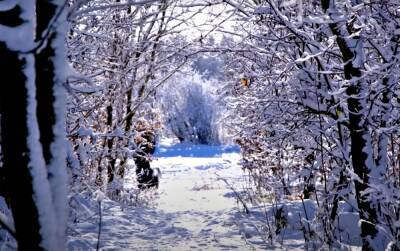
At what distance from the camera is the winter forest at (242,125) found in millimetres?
1679

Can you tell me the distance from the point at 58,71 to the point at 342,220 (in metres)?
4.70

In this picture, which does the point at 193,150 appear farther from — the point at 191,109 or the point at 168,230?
the point at 168,230

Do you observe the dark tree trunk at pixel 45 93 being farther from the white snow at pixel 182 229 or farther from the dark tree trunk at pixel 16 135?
the white snow at pixel 182 229

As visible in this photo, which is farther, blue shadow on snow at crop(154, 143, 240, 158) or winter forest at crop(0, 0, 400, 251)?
blue shadow on snow at crop(154, 143, 240, 158)

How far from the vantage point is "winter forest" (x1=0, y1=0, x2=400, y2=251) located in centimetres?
168

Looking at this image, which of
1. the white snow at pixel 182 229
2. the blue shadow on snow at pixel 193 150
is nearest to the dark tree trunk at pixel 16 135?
the white snow at pixel 182 229

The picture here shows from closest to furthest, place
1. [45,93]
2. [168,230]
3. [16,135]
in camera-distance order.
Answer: [16,135]
[45,93]
[168,230]

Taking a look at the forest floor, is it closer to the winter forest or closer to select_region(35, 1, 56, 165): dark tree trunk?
the winter forest

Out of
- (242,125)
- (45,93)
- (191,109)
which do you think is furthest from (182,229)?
(191,109)

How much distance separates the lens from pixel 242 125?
6.33 m

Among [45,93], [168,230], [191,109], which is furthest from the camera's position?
[191,109]

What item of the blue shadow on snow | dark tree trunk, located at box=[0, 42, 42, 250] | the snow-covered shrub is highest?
the snow-covered shrub

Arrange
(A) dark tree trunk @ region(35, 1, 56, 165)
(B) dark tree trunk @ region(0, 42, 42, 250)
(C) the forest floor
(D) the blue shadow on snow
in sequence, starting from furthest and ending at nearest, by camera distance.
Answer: (D) the blue shadow on snow < (C) the forest floor < (A) dark tree trunk @ region(35, 1, 56, 165) < (B) dark tree trunk @ region(0, 42, 42, 250)

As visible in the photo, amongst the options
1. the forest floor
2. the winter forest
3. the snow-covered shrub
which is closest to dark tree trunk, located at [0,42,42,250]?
the winter forest
